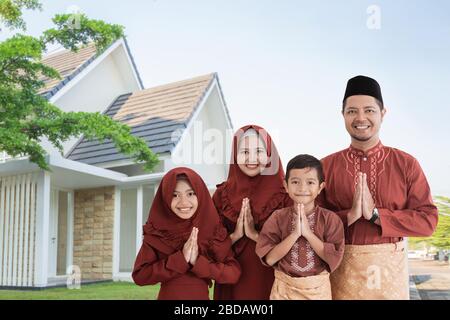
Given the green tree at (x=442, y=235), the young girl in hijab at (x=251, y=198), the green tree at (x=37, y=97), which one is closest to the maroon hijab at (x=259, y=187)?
the young girl in hijab at (x=251, y=198)

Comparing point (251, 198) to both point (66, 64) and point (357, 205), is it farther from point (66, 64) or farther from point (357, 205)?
point (66, 64)

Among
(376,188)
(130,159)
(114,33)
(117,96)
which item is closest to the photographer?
(376,188)

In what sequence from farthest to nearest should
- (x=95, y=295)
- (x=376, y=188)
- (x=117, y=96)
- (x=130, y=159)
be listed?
(x=117, y=96), (x=130, y=159), (x=95, y=295), (x=376, y=188)

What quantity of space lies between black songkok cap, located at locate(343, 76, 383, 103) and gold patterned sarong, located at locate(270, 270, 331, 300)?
47 centimetres

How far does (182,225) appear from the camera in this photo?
1396 mm

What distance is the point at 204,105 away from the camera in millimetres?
5184

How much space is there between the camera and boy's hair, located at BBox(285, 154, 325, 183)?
129 centimetres

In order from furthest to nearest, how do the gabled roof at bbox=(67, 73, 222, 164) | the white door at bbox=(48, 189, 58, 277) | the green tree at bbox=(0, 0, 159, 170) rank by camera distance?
1. the white door at bbox=(48, 189, 58, 277)
2. the gabled roof at bbox=(67, 73, 222, 164)
3. the green tree at bbox=(0, 0, 159, 170)

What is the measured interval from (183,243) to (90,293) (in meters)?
2.96

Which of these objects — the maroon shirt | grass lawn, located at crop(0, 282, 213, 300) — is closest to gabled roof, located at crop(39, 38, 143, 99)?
grass lawn, located at crop(0, 282, 213, 300)

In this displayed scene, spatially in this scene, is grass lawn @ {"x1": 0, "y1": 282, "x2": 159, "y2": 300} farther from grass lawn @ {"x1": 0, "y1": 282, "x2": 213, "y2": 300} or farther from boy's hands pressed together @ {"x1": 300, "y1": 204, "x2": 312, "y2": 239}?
boy's hands pressed together @ {"x1": 300, "y1": 204, "x2": 312, "y2": 239}

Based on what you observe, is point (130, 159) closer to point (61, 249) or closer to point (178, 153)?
point (178, 153)

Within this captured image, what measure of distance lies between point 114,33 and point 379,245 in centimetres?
378
